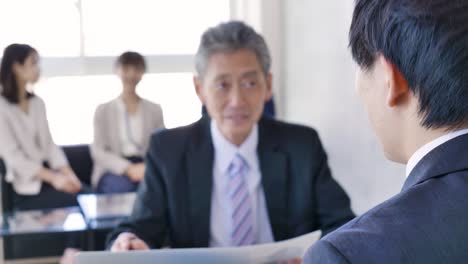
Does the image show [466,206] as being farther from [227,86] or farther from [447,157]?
[227,86]

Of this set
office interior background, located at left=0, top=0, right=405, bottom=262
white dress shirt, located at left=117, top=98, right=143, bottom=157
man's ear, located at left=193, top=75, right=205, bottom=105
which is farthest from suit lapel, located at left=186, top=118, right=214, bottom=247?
white dress shirt, located at left=117, top=98, right=143, bottom=157

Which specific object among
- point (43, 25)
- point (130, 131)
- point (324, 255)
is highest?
point (43, 25)

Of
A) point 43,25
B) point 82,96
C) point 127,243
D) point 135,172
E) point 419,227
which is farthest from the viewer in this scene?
point 82,96

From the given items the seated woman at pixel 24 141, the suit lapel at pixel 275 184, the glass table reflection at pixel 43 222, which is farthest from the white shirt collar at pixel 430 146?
the seated woman at pixel 24 141

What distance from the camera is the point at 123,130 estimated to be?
4703mm

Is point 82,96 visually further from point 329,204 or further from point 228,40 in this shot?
point 329,204

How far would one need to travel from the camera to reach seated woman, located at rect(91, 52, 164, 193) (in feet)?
15.0

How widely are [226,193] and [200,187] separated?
0.31 feet

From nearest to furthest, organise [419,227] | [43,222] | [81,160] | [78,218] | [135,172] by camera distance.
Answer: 1. [419,227]
2. [43,222]
3. [78,218]
4. [135,172]
5. [81,160]

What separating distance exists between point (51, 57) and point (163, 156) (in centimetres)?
373

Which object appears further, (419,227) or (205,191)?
(205,191)

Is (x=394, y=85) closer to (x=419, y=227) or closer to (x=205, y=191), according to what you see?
(x=419, y=227)

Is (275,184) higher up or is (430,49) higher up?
(430,49)

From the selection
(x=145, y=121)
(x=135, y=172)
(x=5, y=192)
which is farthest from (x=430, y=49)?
(x=5, y=192)
